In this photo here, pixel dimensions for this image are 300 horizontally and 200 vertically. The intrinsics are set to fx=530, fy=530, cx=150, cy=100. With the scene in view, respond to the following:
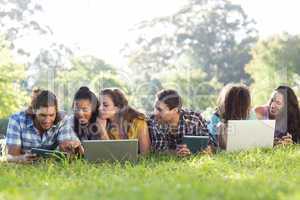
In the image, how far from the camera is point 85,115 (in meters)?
5.04

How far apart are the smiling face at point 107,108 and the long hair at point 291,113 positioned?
207 cm

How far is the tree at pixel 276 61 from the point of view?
23828 millimetres

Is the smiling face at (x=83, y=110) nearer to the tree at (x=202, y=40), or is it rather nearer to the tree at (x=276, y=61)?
the tree at (x=276, y=61)

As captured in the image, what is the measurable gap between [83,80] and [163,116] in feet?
53.8

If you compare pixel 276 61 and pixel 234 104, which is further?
pixel 276 61

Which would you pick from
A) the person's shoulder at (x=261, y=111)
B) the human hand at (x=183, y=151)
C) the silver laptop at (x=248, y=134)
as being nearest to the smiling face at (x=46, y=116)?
the human hand at (x=183, y=151)

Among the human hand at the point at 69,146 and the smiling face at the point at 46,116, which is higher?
the smiling face at the point at 46,116

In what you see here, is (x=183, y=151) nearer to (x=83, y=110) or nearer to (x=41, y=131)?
(x=83, y=110)

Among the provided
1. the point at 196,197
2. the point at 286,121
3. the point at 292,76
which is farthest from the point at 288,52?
the point at 196,197

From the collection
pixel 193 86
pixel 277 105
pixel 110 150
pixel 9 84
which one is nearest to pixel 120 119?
pixel 110 150

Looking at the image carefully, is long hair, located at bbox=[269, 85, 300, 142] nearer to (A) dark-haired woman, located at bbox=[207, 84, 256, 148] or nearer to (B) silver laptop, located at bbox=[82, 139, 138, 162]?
(A) dark-haired woman, located at bbox=[207, 84, 256, 148]

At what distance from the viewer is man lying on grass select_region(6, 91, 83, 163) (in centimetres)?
477

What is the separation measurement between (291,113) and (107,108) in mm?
2277

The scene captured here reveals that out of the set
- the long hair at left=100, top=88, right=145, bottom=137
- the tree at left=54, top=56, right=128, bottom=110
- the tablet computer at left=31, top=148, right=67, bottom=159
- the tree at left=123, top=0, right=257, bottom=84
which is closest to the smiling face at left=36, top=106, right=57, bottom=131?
the tablet computer at left=31, top=148, right=67, bottom=159
